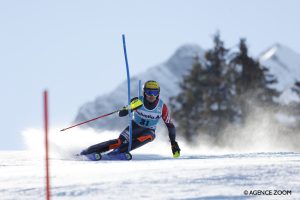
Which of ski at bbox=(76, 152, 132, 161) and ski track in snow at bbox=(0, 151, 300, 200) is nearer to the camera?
ski track in snow at bbox=(0, 151, 300, 200)

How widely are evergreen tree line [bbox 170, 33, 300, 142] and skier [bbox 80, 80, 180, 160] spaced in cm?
3232

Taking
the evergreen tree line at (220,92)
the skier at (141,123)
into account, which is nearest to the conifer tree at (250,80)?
the evergreen tree line at (220,92)

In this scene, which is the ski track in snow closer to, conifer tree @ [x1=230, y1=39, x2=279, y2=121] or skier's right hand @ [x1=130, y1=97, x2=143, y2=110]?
skier's right hand @ [x1=130, y1=97, x2=143, y2=110]

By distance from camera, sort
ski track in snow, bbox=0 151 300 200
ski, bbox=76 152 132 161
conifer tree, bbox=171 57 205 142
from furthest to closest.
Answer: conifer tree, bbox=171 57 205 142 → ski, bbox=76 152 132 161 → ski track in snow, bbox=0 151 300 200

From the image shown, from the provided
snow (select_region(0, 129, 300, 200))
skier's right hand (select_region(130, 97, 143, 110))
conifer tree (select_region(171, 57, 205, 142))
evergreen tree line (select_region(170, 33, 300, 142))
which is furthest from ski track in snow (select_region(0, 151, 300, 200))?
conifer tree (select_region(171, 57, 205, 142))

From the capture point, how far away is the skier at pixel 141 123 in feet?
43.2

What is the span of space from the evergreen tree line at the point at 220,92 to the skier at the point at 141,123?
32.3 meters

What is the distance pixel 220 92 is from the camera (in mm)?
48625

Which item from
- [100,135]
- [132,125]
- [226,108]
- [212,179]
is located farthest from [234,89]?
[212,179]

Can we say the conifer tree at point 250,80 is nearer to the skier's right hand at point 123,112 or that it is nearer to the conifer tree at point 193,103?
the conifer tree at point 193,103

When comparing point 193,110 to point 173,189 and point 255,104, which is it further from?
point 173,189

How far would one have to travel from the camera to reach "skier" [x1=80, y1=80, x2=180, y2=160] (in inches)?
519

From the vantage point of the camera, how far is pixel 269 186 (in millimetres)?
7219

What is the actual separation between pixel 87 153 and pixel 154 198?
6891 mm
